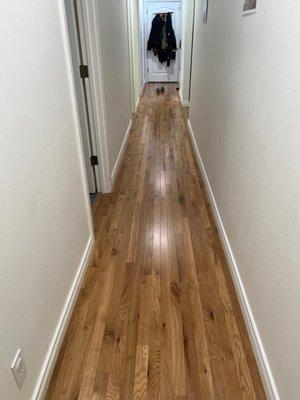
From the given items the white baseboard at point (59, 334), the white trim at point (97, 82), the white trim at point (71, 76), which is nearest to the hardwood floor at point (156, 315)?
the white baseboard at point (59, 334)

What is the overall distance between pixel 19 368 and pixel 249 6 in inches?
77.0

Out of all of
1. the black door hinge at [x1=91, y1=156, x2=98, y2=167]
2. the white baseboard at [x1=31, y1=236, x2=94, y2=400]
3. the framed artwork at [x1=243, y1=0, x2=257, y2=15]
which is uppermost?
the framed artwork at [x1=243, y1=0, x2=257, y2=15]

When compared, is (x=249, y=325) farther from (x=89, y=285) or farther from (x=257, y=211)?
(x=89, y=285)

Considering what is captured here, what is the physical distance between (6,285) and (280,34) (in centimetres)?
137

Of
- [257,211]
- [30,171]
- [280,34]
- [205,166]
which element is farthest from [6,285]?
[205,166]

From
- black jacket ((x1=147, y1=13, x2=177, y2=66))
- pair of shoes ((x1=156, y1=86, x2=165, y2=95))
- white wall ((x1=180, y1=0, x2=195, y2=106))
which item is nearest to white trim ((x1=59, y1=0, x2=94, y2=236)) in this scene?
white wall ((x1=180, y1=0, x2=195, y2=106))

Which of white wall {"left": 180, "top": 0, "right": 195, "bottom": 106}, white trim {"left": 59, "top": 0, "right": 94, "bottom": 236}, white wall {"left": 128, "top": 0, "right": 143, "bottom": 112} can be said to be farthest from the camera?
white wall {"left": 180, "top": 0, "right": 195, "bottom": 106}

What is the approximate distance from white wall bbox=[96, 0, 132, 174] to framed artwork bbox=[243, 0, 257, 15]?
1243 mm

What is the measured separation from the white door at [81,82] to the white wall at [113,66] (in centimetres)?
22

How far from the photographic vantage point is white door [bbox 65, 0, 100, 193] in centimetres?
206

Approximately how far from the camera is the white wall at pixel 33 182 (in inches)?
36.4

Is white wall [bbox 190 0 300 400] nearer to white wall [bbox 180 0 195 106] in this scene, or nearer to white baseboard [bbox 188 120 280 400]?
white baseboard [bbox 188 120 280 400]

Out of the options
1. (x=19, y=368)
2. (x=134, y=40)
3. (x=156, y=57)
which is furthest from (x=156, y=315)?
(x=156, y=57)

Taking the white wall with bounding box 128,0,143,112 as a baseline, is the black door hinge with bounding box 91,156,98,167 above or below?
below
